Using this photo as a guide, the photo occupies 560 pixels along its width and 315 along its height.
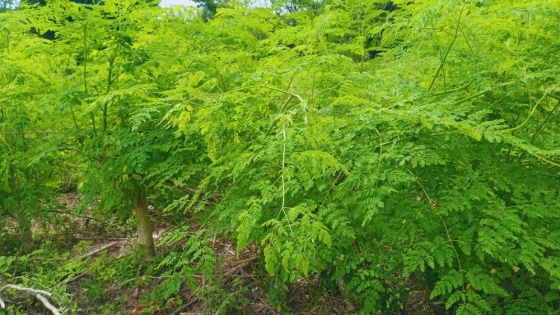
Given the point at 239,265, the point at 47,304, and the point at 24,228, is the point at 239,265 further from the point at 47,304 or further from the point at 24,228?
the point at 24,228

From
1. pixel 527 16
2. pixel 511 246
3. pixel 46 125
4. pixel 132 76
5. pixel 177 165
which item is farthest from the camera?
pixel 46 125

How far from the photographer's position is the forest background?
171 centimetres

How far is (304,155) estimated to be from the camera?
158 centimetres

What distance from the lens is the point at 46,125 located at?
3229 millimetres

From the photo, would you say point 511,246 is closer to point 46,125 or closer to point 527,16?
point 527,16

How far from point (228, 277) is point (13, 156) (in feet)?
6.17

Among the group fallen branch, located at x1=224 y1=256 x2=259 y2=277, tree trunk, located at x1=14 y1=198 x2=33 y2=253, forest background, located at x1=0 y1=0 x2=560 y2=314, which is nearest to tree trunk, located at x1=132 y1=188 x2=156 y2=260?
forest background, located at x1=0 y1=0 x2=560 y2=314

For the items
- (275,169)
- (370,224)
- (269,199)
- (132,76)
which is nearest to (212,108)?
(275,169)

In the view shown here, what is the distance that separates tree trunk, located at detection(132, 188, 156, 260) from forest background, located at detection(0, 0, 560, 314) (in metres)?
0.02

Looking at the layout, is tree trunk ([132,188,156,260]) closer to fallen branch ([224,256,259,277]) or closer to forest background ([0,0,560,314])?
forest background ([0,0,560,314])

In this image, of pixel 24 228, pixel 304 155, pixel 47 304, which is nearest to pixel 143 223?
pixel 47 304

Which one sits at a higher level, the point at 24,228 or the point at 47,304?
the point at 24,228

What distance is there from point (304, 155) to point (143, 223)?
2.26 meters

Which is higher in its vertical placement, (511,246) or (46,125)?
(46,125)
